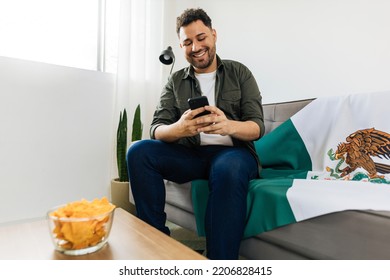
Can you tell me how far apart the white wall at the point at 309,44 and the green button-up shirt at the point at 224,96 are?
0.61 metres

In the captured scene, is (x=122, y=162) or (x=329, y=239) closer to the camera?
(x=329, y=239)

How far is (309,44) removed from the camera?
172 centimetres

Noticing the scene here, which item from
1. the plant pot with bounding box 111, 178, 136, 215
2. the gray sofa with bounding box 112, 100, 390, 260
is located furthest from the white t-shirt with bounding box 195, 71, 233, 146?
the plant pot with bounding box 111, 178, 136, 215

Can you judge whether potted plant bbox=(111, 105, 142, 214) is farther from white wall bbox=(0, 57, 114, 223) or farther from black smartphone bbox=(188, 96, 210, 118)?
black smartphone bbox=(188, 96, 210, 118)

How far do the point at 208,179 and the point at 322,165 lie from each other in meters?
0.61

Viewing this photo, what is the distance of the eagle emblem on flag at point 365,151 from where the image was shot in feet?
3.76

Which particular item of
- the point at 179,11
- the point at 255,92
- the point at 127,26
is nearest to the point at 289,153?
the point at 255,92

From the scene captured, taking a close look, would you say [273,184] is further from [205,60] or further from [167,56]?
[167,56]

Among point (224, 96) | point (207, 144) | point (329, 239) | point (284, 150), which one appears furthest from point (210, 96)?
point (329, 239)

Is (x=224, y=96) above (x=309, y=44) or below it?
below

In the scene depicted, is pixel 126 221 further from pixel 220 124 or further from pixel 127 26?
pixel 127 26

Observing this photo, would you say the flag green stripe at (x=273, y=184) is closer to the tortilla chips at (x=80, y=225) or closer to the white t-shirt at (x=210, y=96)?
the white t-shirt at (x=210, y=96)

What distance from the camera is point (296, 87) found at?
1.81 metres

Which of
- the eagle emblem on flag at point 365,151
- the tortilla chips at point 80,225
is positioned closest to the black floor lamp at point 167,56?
the eagle emblem on flag at point 365,151
